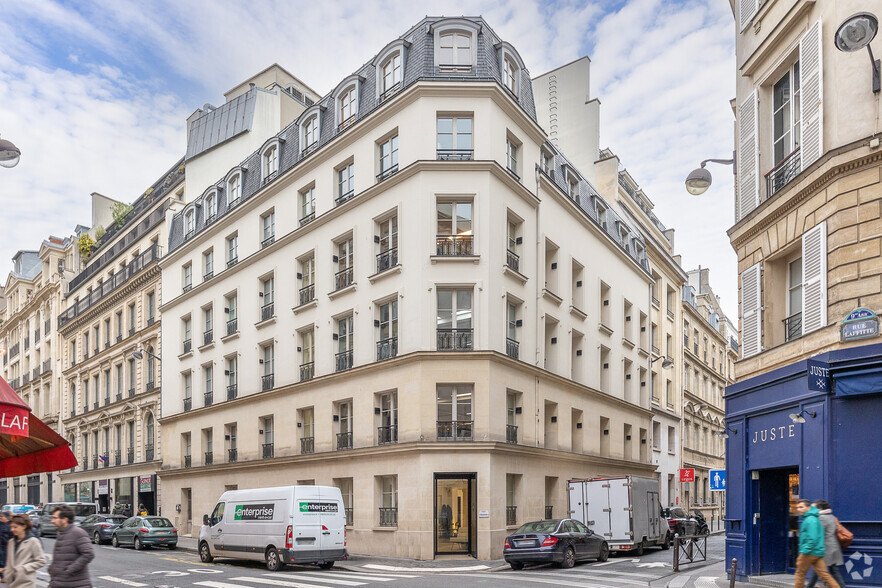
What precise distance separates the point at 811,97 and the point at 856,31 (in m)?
2.02

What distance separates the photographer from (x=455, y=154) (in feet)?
87.3

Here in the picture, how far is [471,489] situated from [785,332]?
37.8 feet

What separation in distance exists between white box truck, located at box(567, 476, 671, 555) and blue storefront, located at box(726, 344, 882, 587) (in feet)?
25.2

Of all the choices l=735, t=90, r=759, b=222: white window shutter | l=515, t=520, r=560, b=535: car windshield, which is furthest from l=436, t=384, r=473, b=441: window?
l=735, t=90, r=759, b=222: white window shutter

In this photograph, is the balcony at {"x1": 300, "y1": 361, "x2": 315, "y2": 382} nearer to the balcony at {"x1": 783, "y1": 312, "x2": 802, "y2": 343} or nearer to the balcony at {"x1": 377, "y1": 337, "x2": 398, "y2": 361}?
the balcony at {"x1": 377, "y1": 337, "x2": 398, "y2": 361}

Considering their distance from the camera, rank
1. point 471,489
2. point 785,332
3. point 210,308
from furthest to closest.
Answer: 1. point 210,308
2. point 471,489
3. point 785,332

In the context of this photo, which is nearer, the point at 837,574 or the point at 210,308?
the point at 837,574

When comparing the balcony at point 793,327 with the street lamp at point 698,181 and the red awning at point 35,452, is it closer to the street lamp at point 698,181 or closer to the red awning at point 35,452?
the street lamp at point 698,181

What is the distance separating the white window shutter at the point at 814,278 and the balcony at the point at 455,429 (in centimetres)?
1208

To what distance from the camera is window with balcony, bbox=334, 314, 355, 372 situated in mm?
28781

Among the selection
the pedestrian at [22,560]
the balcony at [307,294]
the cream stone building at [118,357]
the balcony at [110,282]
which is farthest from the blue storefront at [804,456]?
the balcony at [110,282]

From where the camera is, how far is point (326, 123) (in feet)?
103

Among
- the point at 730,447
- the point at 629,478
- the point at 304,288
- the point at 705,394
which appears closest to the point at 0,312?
the point at 304,288

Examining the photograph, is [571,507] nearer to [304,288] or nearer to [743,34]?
[304,288]
